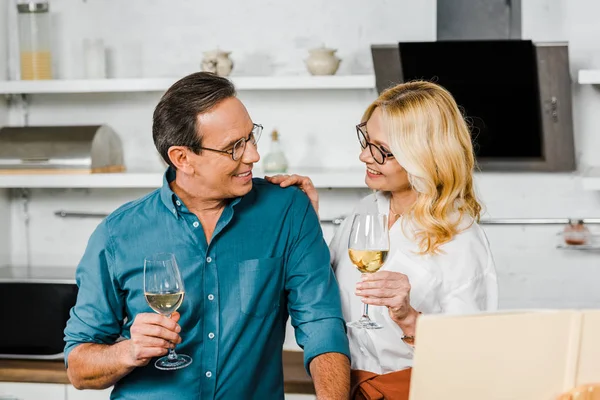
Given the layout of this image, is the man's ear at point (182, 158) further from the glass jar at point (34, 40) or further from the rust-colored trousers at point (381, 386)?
the glass jar at point (34, 40)

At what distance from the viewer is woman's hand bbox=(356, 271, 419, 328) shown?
1731 millimetres

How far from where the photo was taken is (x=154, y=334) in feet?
5.21

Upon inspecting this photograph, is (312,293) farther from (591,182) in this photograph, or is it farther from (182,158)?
(591,182)

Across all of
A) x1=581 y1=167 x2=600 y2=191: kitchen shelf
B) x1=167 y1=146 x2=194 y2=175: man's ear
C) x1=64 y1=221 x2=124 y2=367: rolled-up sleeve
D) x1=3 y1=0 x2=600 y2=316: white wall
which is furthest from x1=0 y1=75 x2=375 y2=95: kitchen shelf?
x1=64 y1=221 x2=124 y2=367: rolled-up sleeve

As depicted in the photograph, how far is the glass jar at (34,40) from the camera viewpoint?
3455 millimetres

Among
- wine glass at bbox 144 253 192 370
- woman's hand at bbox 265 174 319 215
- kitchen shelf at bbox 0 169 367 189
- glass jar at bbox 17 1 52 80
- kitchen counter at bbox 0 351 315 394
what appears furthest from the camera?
glass jar at bbox 17 1 52 80

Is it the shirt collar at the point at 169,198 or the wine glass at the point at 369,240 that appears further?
the shirt collar at the point at 169,198

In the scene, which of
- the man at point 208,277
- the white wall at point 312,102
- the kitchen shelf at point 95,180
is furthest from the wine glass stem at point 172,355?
the white wall at point 312,102

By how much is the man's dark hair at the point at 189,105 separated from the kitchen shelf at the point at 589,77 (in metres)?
1.70

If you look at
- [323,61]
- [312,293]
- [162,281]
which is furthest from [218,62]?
[162,281]

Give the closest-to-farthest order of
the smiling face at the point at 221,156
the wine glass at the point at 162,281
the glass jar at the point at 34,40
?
the wine glass at the point at 162,281 < the smiling face at the point at 221,156 < the glass jar at the point at 34,40

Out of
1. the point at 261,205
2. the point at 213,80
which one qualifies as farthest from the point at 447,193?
the point at 213,80

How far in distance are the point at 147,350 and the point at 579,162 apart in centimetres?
234

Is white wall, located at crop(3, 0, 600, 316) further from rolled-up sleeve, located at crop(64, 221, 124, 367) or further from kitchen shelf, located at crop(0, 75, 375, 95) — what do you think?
rolled-up sleeve, located at crop(64, 221, 124, 367)
